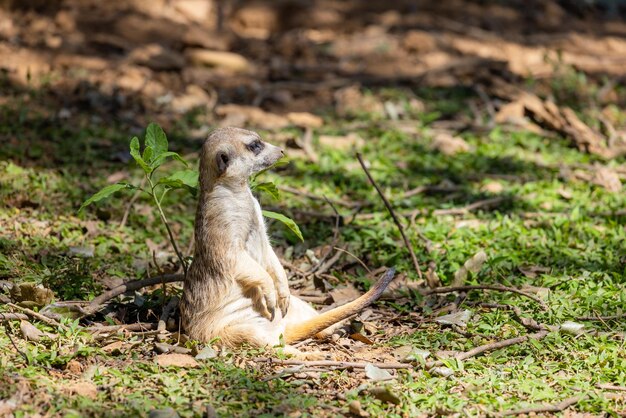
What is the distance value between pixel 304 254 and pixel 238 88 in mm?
3505

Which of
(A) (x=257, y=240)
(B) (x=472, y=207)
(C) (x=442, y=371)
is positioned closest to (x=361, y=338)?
(C) (x=442, y=371)

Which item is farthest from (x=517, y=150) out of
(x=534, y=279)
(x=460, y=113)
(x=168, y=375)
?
(x=168, y=375)

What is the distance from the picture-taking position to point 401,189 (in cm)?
628

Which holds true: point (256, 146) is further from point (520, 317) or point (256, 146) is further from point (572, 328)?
point (572, 328)

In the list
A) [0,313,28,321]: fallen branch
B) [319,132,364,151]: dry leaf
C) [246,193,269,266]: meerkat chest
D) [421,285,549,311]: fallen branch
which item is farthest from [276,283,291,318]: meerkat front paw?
[319,132,364,151]: dry leaf

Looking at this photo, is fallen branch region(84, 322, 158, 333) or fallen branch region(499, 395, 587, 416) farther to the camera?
fallen branch region(84, 322, 158, 333)

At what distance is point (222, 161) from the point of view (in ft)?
13.4

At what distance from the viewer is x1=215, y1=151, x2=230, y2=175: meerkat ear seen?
4.07 meters

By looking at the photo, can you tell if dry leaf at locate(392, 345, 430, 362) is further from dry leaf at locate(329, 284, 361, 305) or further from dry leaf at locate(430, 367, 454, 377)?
dry leaf at locate(329, 284, 361, 305)

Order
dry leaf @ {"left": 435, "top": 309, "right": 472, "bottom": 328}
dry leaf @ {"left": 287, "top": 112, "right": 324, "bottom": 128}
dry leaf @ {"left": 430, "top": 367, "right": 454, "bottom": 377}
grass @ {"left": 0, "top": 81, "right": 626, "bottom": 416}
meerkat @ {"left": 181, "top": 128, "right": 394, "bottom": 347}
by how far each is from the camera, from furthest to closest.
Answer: dry leaf @ {"left": 287, "top": 112, "right": 324, "bottom": 128} < dry leaf @ {"left": 435, "top": 309, "right": 472, "bottom": 328} < meerkat @ {"left": 181, "top": 128, "right": 394, "bottom": 347} < dry leaf @ {"left": 430, "top": 367, "right": 454, "bottom": 377} < grass @ {"left": 0, "top": 81, "right": 626, "bottom": 416}

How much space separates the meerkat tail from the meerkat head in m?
0.76

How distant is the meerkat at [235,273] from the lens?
397 cm

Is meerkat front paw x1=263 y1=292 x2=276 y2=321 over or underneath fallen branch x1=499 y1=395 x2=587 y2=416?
over

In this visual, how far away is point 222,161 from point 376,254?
1.48 m
